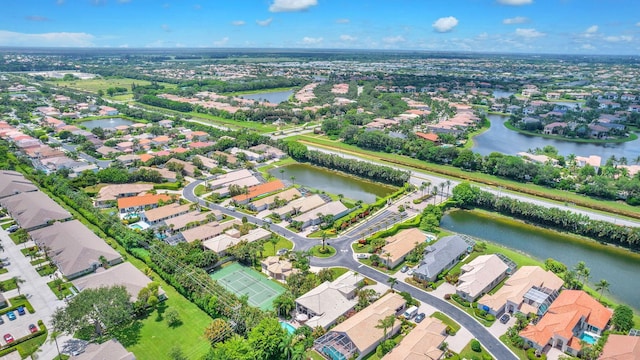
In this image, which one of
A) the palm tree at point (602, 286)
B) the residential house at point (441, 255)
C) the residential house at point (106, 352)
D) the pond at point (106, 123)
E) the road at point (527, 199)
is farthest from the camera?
the pond at point (106, 123)

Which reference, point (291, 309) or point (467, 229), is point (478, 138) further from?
point (291, 309)

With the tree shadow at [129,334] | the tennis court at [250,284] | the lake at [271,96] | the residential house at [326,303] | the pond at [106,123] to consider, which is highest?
the lake at [271,96]

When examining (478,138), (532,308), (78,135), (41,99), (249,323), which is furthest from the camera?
(41,99)

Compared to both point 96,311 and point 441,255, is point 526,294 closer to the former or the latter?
point 441,255

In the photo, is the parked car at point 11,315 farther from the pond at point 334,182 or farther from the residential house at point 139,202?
the pond at point 334,182

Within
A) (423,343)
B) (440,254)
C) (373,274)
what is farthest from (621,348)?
(373,274)

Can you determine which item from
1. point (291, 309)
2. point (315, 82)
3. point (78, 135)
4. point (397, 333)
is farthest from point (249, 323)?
point (315, 82)

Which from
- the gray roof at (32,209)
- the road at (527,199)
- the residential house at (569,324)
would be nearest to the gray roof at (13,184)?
the gray roof at (32,209)
